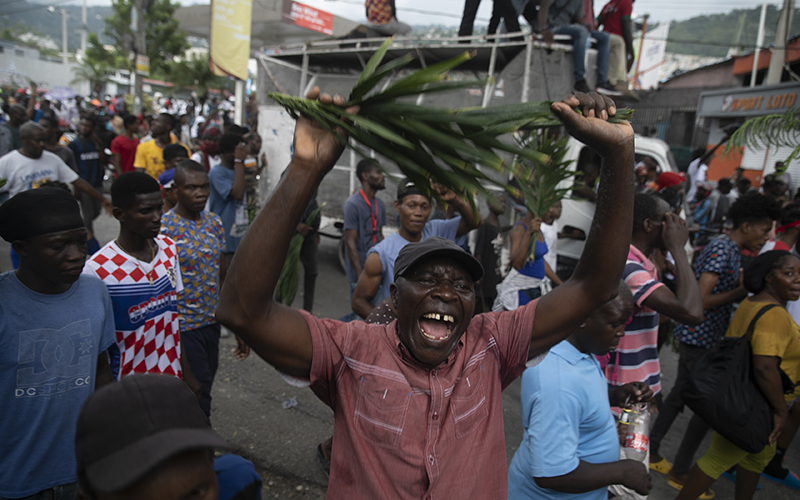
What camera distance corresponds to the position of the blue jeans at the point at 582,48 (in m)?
6.46

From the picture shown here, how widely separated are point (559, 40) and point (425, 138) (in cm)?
625

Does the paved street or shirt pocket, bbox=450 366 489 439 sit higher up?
shirt pocket, bbox=450 366 489 439

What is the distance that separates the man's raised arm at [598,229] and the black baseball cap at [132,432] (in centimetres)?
105

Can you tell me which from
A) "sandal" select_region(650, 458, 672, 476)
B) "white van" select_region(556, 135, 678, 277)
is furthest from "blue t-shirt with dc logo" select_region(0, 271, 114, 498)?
"white van" select_region(556, 135, 678, 277)

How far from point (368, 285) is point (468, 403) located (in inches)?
78.3

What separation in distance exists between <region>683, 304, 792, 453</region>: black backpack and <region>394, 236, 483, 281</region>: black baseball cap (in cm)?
228

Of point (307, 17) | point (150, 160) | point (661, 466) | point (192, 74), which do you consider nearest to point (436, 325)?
point (661, 466)

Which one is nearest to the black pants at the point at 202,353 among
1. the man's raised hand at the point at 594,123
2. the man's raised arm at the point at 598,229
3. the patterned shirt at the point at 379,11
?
the man's raised arm at the point at 598,229

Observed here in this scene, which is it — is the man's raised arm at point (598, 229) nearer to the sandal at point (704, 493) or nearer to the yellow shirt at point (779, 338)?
the yellow shirt at point (779, 338)

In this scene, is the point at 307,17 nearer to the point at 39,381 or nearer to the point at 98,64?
the point at 98,64

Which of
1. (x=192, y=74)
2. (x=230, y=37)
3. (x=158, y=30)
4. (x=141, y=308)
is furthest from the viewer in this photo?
(x=158, y=30)

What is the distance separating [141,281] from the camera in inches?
102

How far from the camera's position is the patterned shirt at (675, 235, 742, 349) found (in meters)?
3.80

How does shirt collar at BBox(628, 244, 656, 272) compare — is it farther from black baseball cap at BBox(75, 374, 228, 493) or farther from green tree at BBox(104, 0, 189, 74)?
green tree at BBox(104, 0, 189, 74)
